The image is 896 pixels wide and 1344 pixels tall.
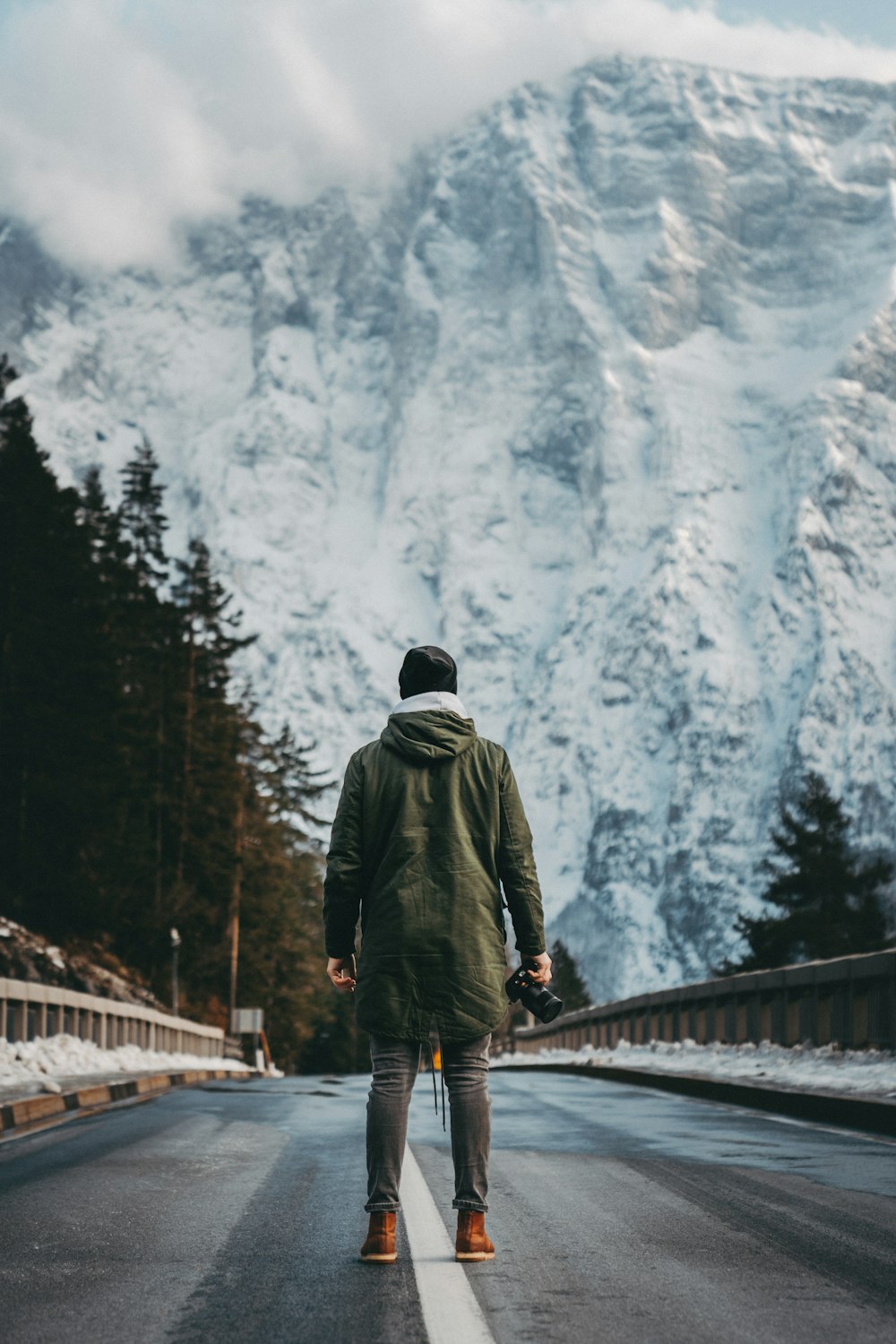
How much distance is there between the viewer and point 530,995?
19.5ft

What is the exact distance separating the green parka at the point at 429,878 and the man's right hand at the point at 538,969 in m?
0.03

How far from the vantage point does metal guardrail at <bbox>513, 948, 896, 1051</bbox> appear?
44.3 feet

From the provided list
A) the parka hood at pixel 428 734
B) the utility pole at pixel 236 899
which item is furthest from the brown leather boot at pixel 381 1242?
the utility pole at pixel 236 899

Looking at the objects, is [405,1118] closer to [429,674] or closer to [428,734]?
[428,734]

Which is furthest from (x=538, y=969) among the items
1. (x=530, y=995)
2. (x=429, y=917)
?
(x=429, y=917)

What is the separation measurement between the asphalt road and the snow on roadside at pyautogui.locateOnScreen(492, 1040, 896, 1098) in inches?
66.9

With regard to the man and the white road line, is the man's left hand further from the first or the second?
the white road line

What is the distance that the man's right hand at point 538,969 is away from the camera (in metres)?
5.96

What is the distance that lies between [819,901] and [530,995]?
→ 5700 cm

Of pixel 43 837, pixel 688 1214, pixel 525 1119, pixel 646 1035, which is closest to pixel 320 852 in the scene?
pixel 43 837

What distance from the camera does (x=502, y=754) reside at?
20.2 ft

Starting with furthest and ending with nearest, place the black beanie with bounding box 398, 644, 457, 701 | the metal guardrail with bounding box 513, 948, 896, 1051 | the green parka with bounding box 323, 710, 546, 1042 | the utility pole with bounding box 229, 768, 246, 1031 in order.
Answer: the utility pole with bounding box 229, 768, 246, 1031 → the metal guardrail with bounding box 513, 948, 896, 1051 → the black beanie with bounding box 398, 644, 457, 701 → the green parka with bounding box 323, 710, 546, 1042

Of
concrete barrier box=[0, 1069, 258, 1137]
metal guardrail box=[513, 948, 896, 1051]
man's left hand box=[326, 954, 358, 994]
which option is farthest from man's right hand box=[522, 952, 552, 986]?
metal guardrail box=[513, 948, 896, 1051]

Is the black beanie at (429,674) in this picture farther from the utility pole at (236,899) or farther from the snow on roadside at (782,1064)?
the utility pole at (236,899)
